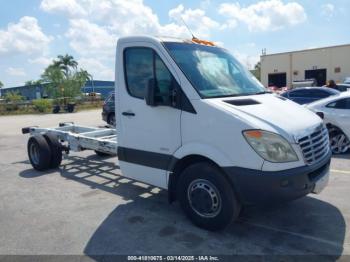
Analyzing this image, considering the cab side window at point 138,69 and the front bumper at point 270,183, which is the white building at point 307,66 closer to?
the cab side window at point 138,69

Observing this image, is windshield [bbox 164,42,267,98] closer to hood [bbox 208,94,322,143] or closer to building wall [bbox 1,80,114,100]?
hood [bbox 208,94,322,143]

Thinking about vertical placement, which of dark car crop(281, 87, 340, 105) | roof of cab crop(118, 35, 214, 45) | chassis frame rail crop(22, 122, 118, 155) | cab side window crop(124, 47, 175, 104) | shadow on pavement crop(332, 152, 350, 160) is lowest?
shadow on pavement crop(332, 152, 350, 160)

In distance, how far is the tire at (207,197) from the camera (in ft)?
13.2

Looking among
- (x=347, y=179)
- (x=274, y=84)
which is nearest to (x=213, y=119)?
(x=347, y=179)

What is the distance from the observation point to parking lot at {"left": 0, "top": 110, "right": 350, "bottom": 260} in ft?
13.1

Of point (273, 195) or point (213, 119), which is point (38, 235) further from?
point (273, 195)

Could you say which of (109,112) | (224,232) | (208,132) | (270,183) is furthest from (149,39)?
(109,112)

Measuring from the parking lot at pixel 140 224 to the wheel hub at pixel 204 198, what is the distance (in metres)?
0.27

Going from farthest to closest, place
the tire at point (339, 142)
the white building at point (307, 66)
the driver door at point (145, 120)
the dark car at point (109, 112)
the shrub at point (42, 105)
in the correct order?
1. the white building at point (307, 66)
2. the shrub at point (42, 105)
3. the dark car at point (109, 112)
4. the tire at point (339, 142)
5. the driver door at point (145, 120)

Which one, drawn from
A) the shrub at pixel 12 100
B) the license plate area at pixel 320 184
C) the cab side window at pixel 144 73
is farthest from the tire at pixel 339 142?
the shrub at pixel 12 100

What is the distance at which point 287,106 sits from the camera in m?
4.48

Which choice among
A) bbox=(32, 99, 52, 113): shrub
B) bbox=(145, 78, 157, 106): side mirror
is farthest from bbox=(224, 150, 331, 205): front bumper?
bbox=(32, 99, 52, 113): shrub

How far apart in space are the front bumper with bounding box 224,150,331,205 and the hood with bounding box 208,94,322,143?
0.39 m

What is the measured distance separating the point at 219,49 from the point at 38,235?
11.8ft
